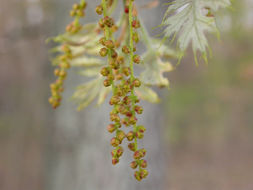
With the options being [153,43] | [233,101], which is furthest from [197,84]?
[153,43]

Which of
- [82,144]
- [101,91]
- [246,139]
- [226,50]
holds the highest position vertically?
[226,50]

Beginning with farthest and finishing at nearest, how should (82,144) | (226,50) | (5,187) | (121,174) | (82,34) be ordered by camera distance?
(226,50)
(5,187)
(82,144)
(121,174)
(82,34)

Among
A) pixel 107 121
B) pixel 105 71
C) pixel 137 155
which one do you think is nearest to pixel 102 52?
pixel 105 71

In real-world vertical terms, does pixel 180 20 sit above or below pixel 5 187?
above

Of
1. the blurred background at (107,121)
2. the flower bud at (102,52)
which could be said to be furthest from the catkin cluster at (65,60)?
the blurred background at (107,121)

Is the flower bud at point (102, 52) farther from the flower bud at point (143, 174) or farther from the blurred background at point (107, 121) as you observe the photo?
the blurred background at point (107, 121)

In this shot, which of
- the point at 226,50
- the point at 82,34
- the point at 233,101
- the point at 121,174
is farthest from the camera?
the point at 226,50

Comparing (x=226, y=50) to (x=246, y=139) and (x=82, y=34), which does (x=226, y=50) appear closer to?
(x=246, y=139)

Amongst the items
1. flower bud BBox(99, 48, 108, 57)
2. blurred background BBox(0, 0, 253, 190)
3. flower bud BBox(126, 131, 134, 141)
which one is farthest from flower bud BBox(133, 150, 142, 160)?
blurred background BBox(0, 0, 253, 190)

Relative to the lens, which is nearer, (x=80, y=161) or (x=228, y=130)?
(x=80, y=161)
